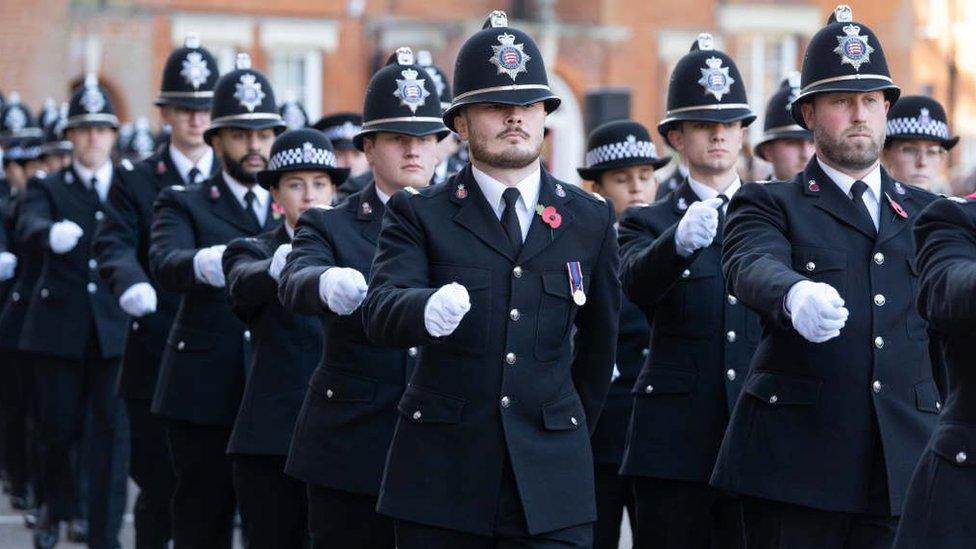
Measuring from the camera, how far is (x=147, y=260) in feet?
33.4

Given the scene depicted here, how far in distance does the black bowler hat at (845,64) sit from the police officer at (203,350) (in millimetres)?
3086

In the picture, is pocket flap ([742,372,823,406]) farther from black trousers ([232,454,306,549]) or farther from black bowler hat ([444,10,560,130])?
black trousers ([232,454,306,549])

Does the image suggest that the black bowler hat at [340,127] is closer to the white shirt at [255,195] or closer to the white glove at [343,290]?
the white shirt at [255,195]

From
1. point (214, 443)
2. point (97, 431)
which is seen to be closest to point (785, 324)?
point (214, 443)

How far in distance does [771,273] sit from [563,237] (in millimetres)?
646

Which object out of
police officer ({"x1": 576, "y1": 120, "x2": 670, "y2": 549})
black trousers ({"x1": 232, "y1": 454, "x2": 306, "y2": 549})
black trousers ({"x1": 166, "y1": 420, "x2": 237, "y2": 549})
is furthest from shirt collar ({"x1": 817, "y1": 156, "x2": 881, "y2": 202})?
black trousers ({"x1": 166, "y1": 420, "x2": 237, "y2": 549})

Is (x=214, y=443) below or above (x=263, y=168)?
below

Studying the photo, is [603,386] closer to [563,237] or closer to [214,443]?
[563,237]

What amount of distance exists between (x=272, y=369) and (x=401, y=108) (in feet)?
4.02

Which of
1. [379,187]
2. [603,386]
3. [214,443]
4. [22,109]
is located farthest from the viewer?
[22,109]

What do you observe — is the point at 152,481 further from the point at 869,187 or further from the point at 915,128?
the point at 869,187

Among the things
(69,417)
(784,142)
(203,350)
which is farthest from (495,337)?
(69,417)

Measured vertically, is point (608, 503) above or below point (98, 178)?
below

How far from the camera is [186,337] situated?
909cm
